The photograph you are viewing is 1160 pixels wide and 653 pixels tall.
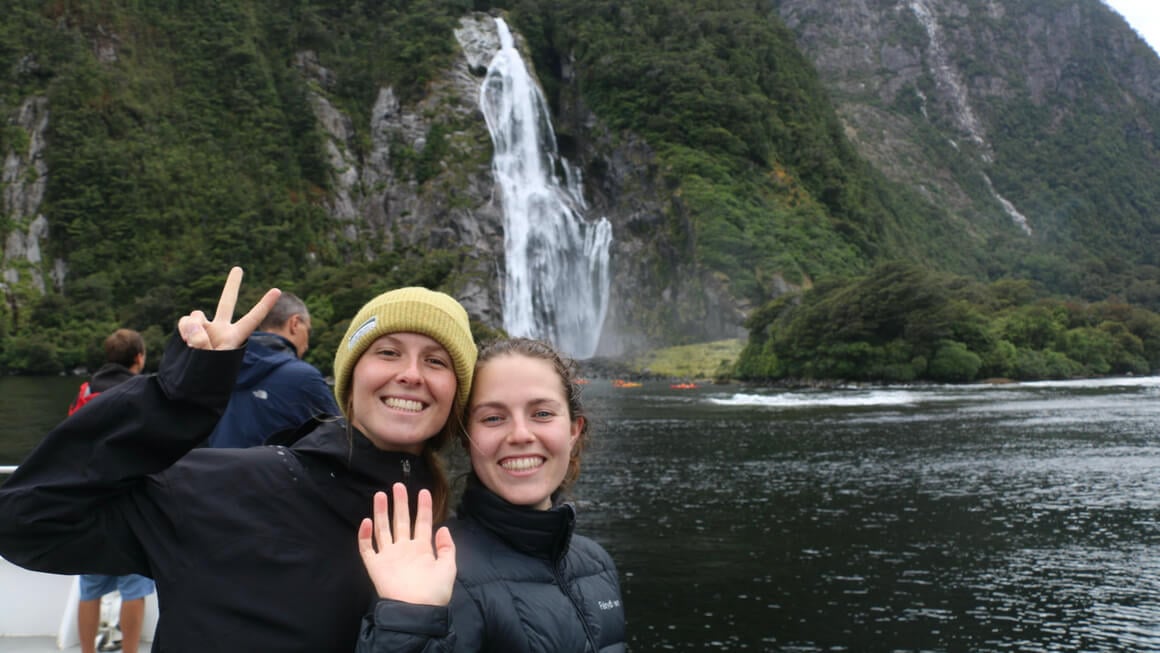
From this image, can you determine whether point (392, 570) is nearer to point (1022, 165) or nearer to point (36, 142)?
point (36, 142)

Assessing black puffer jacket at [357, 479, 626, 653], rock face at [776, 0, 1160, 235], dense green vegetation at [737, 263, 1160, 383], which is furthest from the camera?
rock face at [776, 0, 1160, 235]

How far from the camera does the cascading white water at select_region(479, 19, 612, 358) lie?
2985 inches

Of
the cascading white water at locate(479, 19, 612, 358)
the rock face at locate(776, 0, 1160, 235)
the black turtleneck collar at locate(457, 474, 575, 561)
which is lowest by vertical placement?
the black turtleneck collar at locate(457, 474, 575, 561)

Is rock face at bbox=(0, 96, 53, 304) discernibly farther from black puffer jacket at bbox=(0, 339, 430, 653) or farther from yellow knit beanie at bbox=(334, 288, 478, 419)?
black puffer jacket at bbox=(0, 339, 430, 653)

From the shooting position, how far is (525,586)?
2201 millimetres

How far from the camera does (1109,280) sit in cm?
11731

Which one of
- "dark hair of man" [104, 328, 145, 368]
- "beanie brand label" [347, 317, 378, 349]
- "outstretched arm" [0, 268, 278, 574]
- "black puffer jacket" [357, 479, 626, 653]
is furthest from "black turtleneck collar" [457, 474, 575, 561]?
"dark hair of man" [104, 328, 145, 368]

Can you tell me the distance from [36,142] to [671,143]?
60758mm

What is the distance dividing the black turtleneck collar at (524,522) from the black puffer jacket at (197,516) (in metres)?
0.35

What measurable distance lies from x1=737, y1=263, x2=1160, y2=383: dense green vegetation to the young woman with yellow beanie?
58746 millimetres

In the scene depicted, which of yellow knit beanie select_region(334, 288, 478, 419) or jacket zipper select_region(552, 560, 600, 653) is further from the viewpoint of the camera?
jacket zipper select_region(552, 560, 600, 653)

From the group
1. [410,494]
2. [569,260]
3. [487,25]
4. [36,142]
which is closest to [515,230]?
[569,260]

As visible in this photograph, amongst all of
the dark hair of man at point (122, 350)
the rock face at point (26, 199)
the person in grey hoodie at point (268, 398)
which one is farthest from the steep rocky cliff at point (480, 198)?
the person in grey hoodie at point (268, 398)

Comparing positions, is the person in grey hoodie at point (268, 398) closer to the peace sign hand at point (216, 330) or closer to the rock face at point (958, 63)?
the peace sign hand at point (216, 330)
